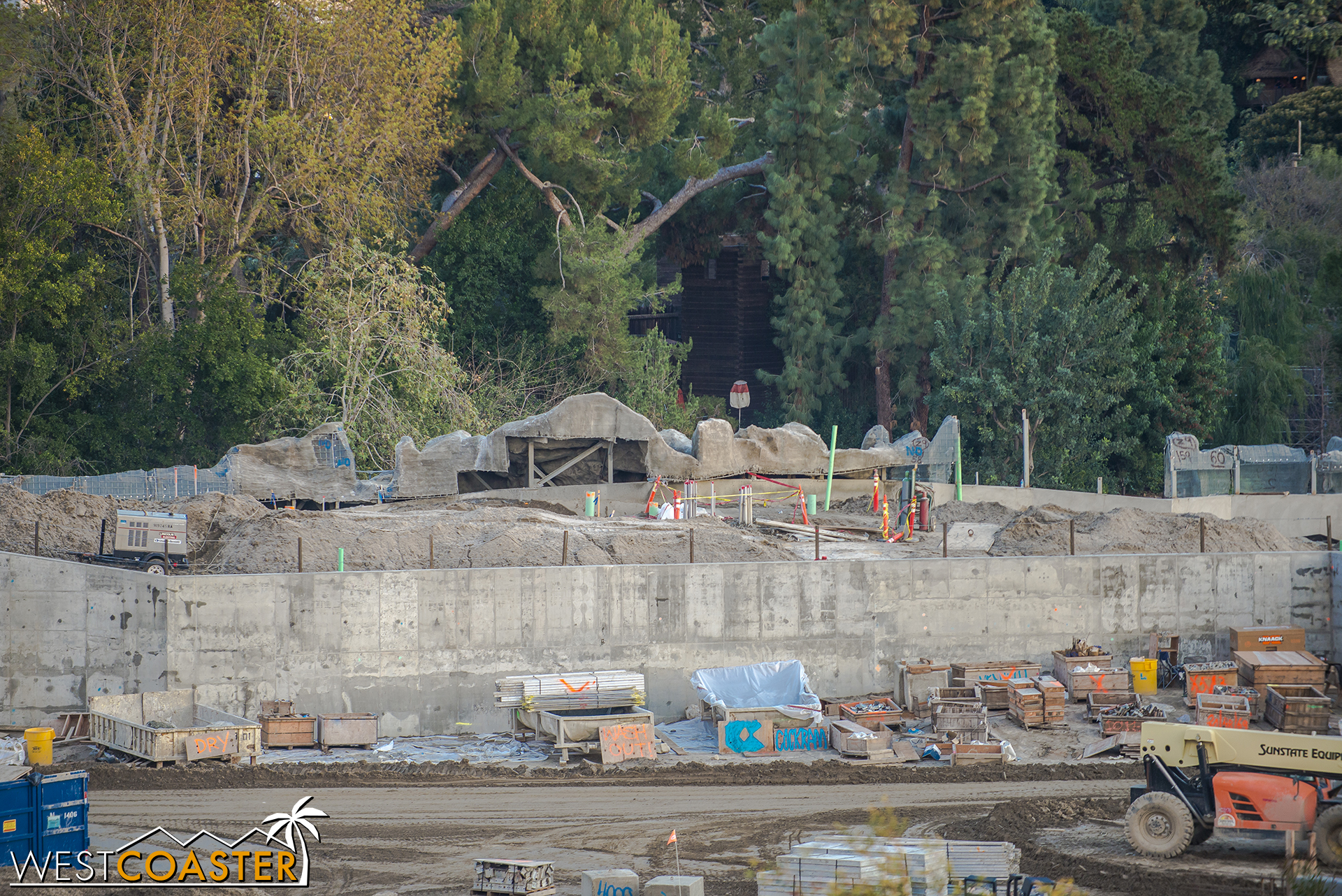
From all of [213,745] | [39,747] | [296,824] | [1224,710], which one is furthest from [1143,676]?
[39,747]

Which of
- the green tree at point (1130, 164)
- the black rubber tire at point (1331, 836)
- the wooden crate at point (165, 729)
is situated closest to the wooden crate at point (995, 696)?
the black rubber tire at point (1331, 836)

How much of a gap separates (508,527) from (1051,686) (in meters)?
11.0

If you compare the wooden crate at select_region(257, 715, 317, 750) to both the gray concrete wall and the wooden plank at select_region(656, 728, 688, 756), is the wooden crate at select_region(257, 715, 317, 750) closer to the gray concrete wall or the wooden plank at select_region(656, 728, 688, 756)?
the gray concrete wall

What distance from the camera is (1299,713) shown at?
2288 centimetres

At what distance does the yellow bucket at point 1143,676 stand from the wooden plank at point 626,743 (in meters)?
9.64

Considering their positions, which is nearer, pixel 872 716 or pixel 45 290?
pixel 872 716

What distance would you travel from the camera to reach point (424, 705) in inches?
966

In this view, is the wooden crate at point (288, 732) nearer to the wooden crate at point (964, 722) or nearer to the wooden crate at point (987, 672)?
the wooden crate at point (964, 722)

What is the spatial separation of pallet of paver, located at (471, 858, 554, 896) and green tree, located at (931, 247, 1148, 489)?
2823cm

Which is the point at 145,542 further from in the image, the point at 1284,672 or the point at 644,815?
the point at 1284,672

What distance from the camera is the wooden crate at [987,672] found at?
25.2 meters

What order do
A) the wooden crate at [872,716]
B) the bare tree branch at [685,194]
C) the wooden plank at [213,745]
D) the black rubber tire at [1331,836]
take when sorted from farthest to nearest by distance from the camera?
the bare tree branch at [685,194]
the wooden crate at [872,716]
the wooden plank at [213,745]
the black rubber tire at [1331,836]

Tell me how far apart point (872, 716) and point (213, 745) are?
10.9 m

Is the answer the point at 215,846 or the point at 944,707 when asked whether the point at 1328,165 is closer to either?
the point at 944,707
